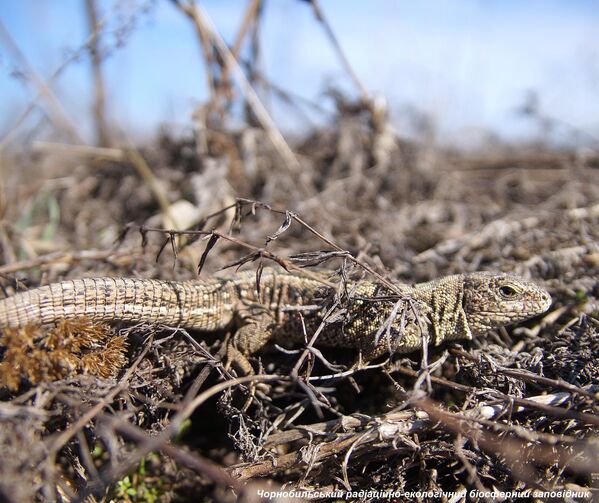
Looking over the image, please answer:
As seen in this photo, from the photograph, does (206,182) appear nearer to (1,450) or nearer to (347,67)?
(347,67)

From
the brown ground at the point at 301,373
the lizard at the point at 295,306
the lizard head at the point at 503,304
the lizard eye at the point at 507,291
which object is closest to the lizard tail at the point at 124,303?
the lizard at the point at 295,306

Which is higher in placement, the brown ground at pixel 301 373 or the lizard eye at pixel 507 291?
the lizard eye at pixel 507 291

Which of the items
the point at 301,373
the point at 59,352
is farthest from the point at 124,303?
the point at 301,373

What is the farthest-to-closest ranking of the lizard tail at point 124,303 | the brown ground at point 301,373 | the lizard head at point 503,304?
the lizard head at point 503,304 → the lizard tail at point 124,303 → the brown ground at point 301,373

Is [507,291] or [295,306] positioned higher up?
[507,291]

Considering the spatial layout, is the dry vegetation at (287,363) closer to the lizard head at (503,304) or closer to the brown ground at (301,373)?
the brown ground at (301,373)

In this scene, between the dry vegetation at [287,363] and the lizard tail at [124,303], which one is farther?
the lizard tail at [124,303]

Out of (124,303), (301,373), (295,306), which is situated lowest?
(301,373)

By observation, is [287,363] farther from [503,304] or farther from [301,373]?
[503,304]
